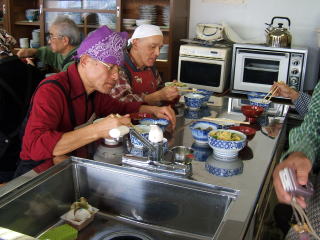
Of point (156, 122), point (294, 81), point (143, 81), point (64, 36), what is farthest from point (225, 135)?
point (64, 36)

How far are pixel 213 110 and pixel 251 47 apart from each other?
1.25 metres

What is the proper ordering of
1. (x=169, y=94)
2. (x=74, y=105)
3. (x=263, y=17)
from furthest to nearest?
(x=263, y=17) → (x=169, y=94) → (x=74, y=105)

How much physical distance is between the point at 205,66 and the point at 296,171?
246cm

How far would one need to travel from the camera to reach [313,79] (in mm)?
3471

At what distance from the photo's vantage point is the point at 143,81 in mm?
2572

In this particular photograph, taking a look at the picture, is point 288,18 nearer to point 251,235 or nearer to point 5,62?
point 5,62

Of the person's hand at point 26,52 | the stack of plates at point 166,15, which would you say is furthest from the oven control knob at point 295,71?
the person's hand at point 26,52

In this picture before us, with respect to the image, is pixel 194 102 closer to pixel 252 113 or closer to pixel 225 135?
pixel 252 113

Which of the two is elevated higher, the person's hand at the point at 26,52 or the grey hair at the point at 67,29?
the grey hair at the point at 67,29

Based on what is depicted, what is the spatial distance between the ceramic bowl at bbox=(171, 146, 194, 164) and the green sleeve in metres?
0.38

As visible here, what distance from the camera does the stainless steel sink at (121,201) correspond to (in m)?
1.15

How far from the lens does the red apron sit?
8.21ft

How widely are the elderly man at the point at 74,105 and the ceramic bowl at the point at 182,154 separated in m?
0.21

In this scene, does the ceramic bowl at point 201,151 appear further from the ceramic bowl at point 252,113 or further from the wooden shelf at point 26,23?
the wooden shelf at point 26,23
